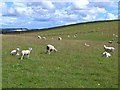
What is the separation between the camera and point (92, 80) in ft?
68.7

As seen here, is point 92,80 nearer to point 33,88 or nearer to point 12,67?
point 33,88

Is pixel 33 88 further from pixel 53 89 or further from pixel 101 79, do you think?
pixel 101 79

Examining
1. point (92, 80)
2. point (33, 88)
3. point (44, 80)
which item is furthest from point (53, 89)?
point (92, 80)

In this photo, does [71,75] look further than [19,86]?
Yes

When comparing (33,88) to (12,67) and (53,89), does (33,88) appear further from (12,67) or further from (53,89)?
(12,67)

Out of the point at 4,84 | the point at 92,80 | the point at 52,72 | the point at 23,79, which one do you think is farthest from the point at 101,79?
the point at 4,84

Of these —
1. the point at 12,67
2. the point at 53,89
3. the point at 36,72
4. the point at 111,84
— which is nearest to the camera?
the point at 53,89

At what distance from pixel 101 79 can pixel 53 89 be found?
4.85 meters

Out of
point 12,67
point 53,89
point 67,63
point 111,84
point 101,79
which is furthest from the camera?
point 67,63

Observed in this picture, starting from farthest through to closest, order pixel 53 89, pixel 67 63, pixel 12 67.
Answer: pixel 67 63 → pixel 12 67 → pixel 53 89

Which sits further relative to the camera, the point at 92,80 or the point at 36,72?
the point at 36,72

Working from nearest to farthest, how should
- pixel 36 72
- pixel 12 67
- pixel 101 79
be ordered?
pixel 101 79 → pixel 36 72 → pixel 12 67

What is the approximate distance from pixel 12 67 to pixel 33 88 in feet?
23.9

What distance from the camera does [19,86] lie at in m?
18.1
